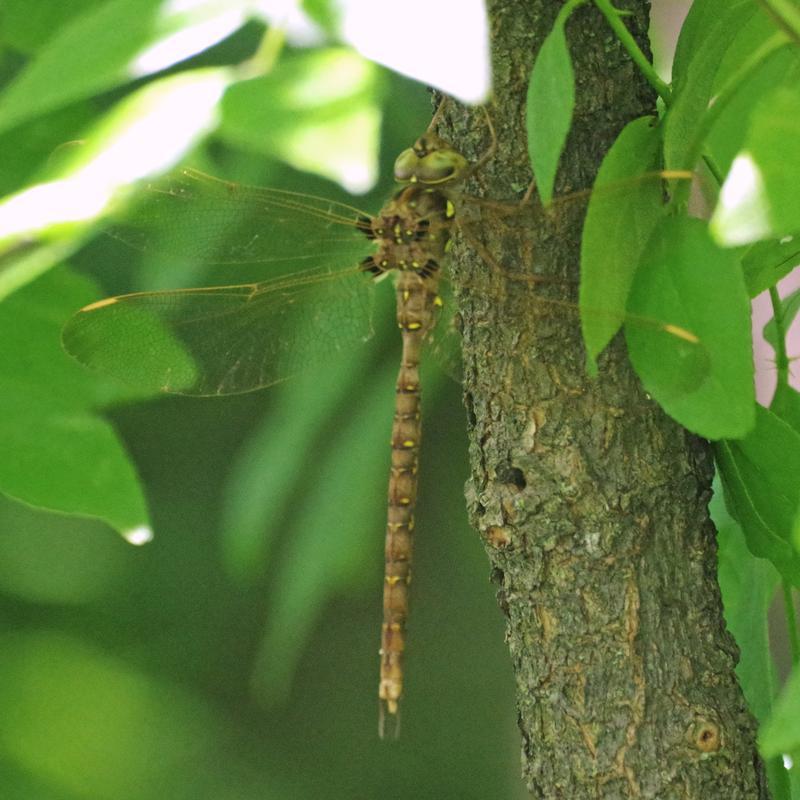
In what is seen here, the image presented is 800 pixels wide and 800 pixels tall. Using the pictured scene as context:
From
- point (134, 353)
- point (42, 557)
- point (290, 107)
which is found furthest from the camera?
point (42, 557)

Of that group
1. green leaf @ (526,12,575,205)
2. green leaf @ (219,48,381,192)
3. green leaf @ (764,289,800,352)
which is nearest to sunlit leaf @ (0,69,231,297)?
green leaf @ (219,48,381,192)

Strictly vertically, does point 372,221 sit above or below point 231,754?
above

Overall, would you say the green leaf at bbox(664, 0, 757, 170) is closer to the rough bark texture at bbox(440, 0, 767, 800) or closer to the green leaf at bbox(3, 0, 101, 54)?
the rough bark texture at bbox(440, 0, 767, 800)

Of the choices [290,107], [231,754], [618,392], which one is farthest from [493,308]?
[231,754]

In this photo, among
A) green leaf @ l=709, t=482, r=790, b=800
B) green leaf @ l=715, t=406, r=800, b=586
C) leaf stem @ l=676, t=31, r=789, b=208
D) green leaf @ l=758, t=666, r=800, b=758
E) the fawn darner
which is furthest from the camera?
the fawn darner

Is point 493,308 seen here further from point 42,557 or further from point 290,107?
point 42,557

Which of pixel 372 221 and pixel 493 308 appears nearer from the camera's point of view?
pixel 493 308

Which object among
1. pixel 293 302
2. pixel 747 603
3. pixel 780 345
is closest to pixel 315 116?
pixel 780 345
